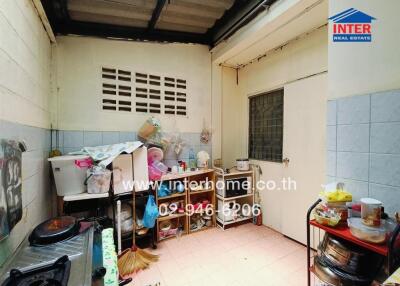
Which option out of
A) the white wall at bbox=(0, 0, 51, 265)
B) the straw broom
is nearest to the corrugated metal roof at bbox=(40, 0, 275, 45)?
the white wall at bbox=(0, 0, 51, 265)

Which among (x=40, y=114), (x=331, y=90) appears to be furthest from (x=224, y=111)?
(x=40, y=114)

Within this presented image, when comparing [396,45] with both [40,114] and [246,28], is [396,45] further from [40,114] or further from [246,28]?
[40,114]

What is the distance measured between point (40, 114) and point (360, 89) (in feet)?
7.98

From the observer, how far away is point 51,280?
0.71m

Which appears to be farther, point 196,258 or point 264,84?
point 264,84

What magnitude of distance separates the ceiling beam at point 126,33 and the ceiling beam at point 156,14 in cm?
12

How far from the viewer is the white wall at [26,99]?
1.03 metres

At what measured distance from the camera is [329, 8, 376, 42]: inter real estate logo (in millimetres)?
1285

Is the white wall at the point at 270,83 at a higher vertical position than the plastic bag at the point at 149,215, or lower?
higher

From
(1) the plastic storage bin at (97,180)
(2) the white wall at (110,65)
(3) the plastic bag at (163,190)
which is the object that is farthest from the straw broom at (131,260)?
(2) the white wall at (110,65)

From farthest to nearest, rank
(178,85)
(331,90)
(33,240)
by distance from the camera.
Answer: (178,85)
(331,90)
(33,240)

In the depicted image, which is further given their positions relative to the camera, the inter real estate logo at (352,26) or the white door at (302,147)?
the white door at (302,147)

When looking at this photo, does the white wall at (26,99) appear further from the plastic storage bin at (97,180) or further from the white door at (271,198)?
the white door at (271,198)

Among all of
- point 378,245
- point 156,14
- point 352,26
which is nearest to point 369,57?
point 352,26
